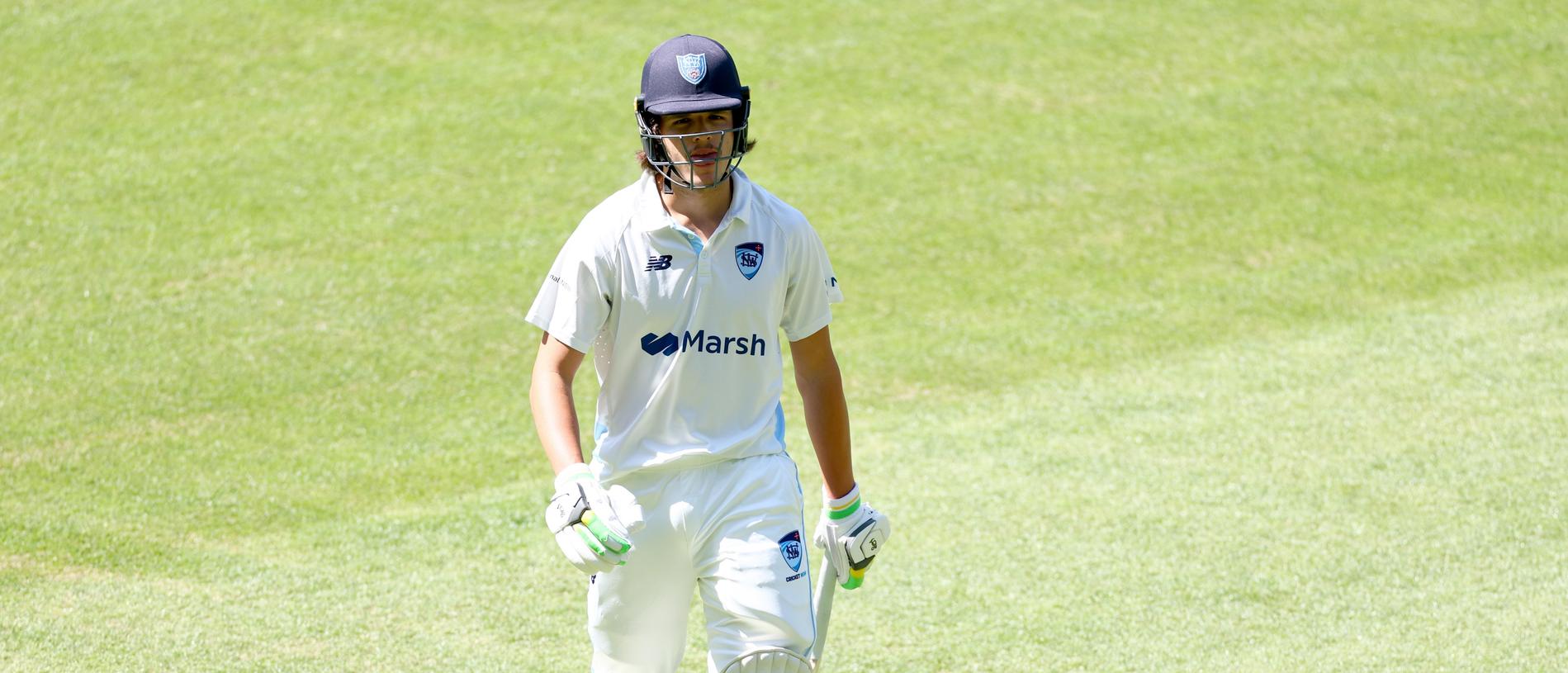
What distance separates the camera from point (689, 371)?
13.6 feet

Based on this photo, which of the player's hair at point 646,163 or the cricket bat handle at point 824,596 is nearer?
the player's hair at point 646,163

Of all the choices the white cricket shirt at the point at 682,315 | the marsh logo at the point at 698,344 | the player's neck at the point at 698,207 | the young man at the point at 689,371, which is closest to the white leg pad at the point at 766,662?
the young man at the point at 689,371

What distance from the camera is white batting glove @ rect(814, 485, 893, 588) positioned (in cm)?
445

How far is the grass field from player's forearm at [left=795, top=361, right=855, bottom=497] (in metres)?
1.62

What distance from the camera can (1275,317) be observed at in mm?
9797

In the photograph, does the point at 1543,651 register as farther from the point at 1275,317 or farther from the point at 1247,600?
the point at 1275,317

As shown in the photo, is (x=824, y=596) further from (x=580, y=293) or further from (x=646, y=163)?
(x=646, y=163)

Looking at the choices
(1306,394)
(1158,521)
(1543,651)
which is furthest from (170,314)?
(1543,651)

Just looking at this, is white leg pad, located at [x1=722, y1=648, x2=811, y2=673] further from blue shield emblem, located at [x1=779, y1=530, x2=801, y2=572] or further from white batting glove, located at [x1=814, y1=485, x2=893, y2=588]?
white batting glove, located at [x1=814, y1=485, x2=893, y2=588]

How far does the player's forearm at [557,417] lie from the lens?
396 cm

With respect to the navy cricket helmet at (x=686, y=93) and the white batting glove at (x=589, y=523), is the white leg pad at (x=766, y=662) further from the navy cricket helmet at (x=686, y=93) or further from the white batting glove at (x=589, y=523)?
the navy cricket helmet at (x=686, y=93)

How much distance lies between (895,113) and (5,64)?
23.8ft

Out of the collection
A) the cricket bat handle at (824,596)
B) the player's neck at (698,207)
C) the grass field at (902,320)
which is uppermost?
the player's neck at (698,207)

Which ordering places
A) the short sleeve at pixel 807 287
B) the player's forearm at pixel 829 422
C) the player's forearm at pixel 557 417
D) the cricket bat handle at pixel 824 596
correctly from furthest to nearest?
the cricket bat handle at pixel 824 596 → the player's forearm at pixel 829 422 → the short sleeve at pixel 807 287 → the player's forearm at pixel 557 417
